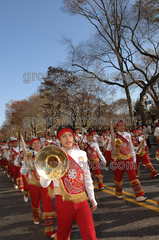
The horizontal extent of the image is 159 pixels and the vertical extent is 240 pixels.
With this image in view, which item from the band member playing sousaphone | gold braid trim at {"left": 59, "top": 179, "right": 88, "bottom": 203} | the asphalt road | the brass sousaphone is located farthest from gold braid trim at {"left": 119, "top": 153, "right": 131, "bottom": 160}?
the brass sousaphone

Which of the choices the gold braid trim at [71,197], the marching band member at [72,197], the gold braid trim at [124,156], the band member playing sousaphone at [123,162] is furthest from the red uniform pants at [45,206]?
the gold braid trim at [124,156]

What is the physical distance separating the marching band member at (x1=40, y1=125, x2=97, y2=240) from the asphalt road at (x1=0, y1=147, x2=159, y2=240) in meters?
1.35

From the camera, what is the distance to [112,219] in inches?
164

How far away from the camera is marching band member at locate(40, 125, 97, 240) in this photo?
7.88 ft

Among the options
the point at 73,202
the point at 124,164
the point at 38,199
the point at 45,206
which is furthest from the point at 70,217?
the point at 124,164

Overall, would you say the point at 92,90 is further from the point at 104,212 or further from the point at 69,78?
the point at 104,212

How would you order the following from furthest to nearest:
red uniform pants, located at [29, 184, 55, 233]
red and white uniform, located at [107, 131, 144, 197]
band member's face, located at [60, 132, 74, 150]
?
1. red and white uniform, located at [107, 131, 144, 197]
2. red uniform pants, located at [29, 184, 55, 233]
3. band member's face, located at [60, 132, 74, 150]

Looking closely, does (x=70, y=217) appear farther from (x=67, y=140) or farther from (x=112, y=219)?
(x=112, y=219)

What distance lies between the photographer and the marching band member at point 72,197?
7.88 ft

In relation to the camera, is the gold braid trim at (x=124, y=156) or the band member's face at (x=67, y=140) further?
the gold braid trim at (x=124, y=156)

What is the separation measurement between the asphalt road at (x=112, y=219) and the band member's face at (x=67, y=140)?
1.82 metres

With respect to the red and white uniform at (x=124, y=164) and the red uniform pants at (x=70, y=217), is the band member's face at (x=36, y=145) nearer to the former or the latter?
the red and white uniform at (x=124, y=164)

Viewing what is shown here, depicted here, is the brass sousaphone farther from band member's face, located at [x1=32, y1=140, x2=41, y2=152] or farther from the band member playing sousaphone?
the band member playing sousaphone

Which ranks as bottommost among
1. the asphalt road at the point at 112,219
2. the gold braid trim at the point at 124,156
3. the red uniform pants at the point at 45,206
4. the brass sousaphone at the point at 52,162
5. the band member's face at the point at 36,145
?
the asphalt road at the point at 112,219
